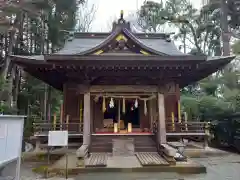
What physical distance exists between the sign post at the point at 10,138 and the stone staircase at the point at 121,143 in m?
4.55

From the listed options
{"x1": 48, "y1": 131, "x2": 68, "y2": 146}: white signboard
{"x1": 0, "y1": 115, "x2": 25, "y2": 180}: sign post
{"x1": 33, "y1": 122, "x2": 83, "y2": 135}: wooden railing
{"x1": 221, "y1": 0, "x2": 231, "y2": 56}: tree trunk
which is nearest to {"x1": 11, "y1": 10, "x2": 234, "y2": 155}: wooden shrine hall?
{"x1": 33, "y1": 122, "x2": 83, "y2": 135}: wooden railing

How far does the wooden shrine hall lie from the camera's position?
24.0 ft

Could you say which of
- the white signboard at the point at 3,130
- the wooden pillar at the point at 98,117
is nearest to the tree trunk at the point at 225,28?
the wooden pillar at the point at 98,117

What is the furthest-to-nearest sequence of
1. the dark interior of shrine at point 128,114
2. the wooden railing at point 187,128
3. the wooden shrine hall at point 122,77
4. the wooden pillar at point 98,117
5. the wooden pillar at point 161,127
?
the dark interior of shrine at point 128,114 → the wooden pillar at point 98,117 → the wooden railing at point 187,128 → the wooden pillar at point 161,127 → the wooden shrine hall at point 122,77

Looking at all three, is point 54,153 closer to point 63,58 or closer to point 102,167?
point 102,167

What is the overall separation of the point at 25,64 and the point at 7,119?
15.0 ft

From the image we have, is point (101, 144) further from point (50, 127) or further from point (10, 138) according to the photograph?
point (10, 138)

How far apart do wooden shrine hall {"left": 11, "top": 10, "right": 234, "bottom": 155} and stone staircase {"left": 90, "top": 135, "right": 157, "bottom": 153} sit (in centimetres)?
22

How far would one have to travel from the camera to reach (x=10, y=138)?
3.68m

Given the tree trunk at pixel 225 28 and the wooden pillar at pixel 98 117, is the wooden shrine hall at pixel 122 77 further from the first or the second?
the tree trunk at pixel 225 28

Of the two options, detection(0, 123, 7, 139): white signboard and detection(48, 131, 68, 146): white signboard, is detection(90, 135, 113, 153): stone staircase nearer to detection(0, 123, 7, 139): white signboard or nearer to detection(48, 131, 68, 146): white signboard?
detection(48, 131, 68, 146): white signboard

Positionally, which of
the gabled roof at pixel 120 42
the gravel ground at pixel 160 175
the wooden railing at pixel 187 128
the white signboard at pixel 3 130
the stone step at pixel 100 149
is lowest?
the gravel ground at pixel 160 175

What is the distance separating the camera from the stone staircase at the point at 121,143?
8.34m

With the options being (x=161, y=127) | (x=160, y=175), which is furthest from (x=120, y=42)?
(x=160, y=175)
